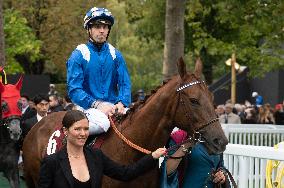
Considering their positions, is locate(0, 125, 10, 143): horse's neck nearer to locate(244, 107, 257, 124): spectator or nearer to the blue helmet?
the blue helmet

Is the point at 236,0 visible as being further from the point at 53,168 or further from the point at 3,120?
the point at 53,168

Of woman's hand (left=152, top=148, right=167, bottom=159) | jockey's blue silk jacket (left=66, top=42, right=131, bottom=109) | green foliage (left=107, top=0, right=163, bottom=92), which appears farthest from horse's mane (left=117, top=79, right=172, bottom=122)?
green foliage (left=107, top=0, right=163, bottom=92)

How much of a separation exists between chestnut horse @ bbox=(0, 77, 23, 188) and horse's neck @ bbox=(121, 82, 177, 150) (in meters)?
3.70

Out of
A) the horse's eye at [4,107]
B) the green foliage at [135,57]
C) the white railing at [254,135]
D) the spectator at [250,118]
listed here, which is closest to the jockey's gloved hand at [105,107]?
the horse's eye at [4,107]

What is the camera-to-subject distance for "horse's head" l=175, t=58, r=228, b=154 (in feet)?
18.1

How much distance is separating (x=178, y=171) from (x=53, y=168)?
1842 mm

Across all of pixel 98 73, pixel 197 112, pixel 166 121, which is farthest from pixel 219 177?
pixel 98 73

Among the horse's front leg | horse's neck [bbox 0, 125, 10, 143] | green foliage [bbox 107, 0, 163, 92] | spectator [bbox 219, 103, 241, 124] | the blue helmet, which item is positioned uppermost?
the blue helmet

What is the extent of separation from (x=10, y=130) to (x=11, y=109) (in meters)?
0.30

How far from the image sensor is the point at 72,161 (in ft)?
15.6

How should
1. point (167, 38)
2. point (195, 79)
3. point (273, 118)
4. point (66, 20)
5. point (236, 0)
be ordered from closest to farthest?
1. point (195, 79)
2. point (167, 38)
3. point (236, 0)
4. point (273, 118)
5. point (66, 20)

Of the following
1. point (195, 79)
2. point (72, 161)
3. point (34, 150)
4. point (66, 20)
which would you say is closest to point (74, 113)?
point (72, 161)

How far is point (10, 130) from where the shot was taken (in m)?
9.48

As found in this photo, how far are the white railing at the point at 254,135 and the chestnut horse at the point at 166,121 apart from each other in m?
5.54
